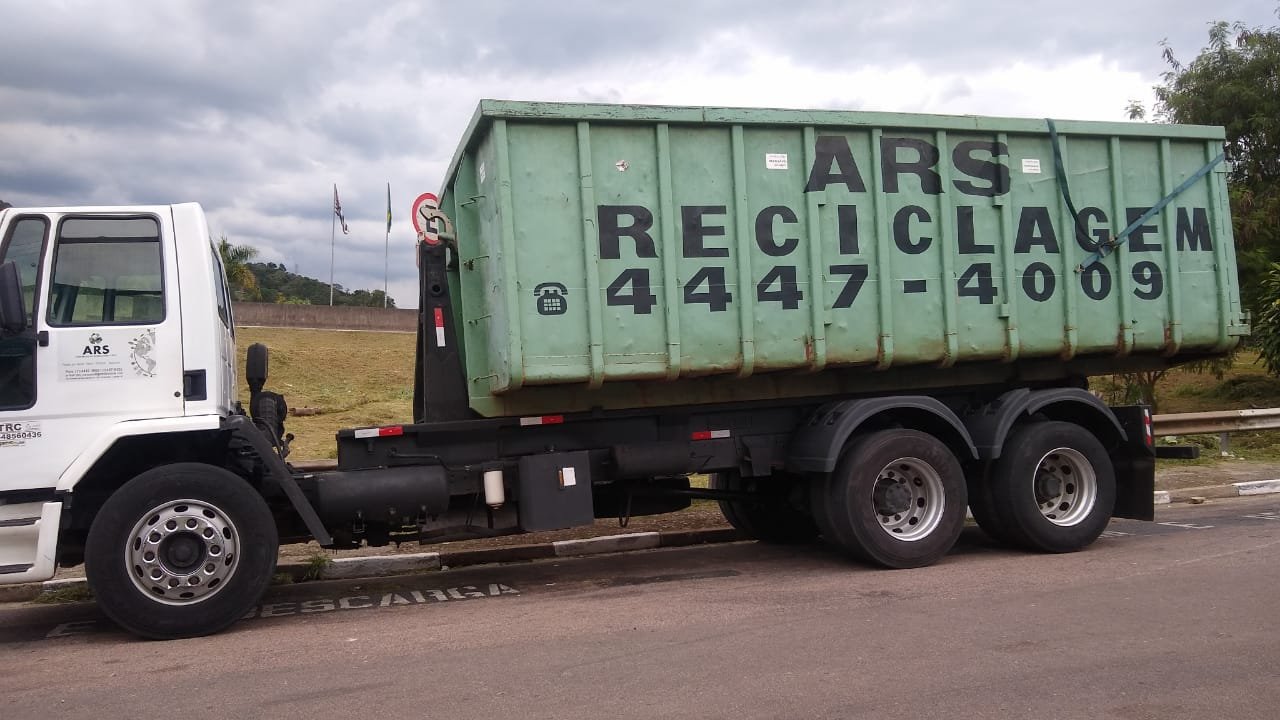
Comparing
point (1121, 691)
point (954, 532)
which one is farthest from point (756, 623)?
point (954, 532)

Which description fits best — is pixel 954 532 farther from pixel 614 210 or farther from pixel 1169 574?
pixel 614 210

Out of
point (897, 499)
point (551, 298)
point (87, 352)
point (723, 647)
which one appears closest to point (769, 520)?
point (897, 499)

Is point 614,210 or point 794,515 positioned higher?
point 614,210

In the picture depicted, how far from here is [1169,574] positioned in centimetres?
663

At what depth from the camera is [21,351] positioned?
5.62 m

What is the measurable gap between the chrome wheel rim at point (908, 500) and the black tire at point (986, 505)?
596 mm

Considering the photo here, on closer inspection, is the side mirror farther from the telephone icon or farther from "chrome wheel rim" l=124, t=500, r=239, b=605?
the telephone icon

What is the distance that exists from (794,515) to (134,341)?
17.6ft

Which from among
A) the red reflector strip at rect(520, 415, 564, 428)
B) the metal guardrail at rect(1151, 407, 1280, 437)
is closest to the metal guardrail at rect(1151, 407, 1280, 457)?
the metal guardrail at rect(1151, 407, 1280, 437)

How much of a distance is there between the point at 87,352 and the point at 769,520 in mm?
5494

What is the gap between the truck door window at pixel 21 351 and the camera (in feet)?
18.4

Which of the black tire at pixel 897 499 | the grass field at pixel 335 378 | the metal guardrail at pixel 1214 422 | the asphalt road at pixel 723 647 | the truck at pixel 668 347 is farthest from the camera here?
the grass field at pixel 335 378

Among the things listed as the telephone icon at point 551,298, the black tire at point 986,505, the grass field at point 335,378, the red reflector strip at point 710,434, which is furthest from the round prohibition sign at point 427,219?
the grass field at point 335,378

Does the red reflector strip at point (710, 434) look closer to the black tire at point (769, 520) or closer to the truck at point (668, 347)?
the truck at point (668, 347)
